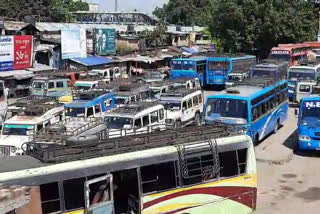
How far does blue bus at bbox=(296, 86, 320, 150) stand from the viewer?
16766 millimetres

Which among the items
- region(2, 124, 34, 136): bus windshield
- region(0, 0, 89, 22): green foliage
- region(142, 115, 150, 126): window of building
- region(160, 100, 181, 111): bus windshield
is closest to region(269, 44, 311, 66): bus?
region(160, 100, 181, 111): bus windshield

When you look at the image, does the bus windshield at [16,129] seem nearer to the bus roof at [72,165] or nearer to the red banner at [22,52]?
the bus roof at [72,165]

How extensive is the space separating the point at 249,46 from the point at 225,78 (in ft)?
44.2

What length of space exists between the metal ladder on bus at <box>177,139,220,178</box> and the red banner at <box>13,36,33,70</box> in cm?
2666

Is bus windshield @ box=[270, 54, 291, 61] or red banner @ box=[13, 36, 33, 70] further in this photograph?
bus windshield @ box=[270, 54, 291, 61]

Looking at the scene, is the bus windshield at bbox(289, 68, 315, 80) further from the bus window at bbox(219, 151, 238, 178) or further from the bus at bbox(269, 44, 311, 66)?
the bus window at bbox(219, 151, 238, 178)

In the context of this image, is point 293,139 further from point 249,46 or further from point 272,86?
point 249,46

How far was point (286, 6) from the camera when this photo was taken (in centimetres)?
4591

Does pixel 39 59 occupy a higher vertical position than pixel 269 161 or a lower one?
higher

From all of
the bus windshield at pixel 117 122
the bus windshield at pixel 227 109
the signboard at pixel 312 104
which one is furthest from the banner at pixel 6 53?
the signboard at pixel 312 104

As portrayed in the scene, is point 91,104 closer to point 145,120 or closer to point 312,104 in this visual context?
point 145,120

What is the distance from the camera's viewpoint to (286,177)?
1539 centimetres

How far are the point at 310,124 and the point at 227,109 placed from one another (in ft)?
9.40

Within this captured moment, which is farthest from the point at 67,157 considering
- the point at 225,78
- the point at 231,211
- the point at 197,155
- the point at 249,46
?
the point at 249,46
